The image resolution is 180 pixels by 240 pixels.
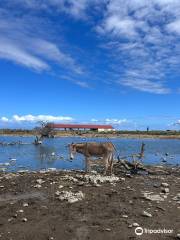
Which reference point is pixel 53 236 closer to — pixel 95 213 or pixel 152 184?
pixel 95 213

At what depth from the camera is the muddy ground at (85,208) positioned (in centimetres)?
1172

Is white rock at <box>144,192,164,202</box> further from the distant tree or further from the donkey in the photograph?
the distant tree

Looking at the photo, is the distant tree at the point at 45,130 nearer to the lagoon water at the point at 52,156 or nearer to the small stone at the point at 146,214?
the lagoon water at the point at 52,156

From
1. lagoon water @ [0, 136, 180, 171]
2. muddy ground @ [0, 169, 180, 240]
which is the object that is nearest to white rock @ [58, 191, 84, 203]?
muddy ground @ [0, 169, 180, 240]

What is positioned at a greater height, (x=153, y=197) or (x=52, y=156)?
(x=153, y=197)

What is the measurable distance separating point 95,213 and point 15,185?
5.89 m

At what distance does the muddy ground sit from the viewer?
11719 mm

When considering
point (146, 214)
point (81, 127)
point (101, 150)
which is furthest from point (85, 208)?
point (81, 127)

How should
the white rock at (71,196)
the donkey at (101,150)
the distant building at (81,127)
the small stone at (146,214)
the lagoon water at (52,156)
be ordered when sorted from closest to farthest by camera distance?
1. the small stone at (146,214)
2. the white rock at (71,196)
3. the donkey at (101,150)
4. the lagoon water at (52,156)
5. the distant building at (81,127)

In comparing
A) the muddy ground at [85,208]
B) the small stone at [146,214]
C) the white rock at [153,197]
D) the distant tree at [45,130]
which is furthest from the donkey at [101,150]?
the distant tree at [45,130]

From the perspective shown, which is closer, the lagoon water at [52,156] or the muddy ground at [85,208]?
the muddy ground at [85,208]

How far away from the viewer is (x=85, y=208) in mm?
13945

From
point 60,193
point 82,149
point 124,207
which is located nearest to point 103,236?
point 124,207

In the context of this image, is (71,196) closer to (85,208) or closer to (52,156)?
(85,208)
